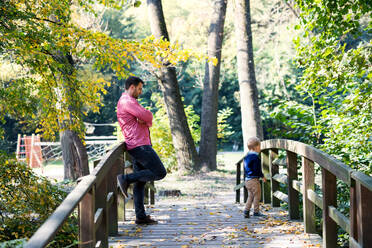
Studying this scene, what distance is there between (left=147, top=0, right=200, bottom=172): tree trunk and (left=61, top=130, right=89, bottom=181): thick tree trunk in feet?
9.20

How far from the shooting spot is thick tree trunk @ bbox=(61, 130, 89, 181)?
13414 mm

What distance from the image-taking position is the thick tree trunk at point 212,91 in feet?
47.3

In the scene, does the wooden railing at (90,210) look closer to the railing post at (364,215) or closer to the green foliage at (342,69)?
the railing post at (364,215)

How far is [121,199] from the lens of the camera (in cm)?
594

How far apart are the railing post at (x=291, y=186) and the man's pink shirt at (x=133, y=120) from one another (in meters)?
1.88

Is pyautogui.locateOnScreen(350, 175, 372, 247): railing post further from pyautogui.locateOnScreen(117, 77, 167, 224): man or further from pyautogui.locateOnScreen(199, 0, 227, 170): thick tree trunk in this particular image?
pyautogui.locateOnScreen(199, 0, 227, 170): thick tree trunk

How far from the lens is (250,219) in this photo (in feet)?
20.9

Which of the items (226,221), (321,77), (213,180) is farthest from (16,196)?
(213,180)

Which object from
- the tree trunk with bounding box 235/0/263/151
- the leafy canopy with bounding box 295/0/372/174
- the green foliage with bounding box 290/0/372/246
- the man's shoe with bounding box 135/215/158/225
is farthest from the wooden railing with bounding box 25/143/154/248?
the tree trunk with bounding box 235/0/263/151

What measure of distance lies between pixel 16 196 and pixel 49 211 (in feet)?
1.35

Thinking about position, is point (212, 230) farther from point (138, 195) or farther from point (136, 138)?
point (136, 138)

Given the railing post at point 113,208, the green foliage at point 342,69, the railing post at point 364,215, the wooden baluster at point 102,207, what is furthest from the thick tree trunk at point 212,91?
the railing post at point 364,215

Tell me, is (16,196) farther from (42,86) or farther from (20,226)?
(42,86)

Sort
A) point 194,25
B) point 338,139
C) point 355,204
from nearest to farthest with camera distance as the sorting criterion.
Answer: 1. point 355,204
2. point 338,139
3. point 194,25
